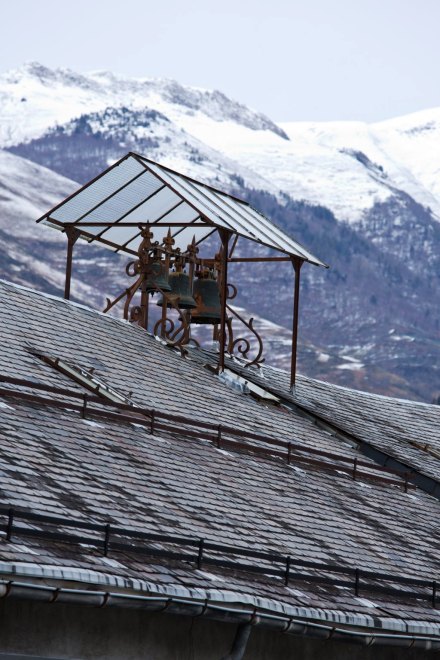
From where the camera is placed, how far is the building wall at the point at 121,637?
12.1 meters

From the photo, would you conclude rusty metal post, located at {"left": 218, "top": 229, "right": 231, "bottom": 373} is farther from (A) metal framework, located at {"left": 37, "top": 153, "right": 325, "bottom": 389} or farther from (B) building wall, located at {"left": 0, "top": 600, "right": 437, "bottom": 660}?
(B) building wall, located at {"left": 0, "top": 600, "right": 437, "bottom": 660}

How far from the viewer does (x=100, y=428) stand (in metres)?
17.5

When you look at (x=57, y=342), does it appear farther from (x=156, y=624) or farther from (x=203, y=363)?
(x=156, y=624)

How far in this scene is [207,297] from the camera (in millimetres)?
27938

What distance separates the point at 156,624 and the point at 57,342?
805 cm

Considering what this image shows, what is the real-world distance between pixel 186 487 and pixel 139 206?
10.8 metres

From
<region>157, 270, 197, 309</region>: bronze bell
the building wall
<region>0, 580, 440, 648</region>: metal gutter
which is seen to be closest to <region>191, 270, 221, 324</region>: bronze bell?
<region>157, 270, 197, 309</region>: bronze bell

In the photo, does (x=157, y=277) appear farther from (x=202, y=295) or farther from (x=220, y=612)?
(x=220, y=612)

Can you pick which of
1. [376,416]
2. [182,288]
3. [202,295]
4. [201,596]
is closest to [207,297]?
[202,295]

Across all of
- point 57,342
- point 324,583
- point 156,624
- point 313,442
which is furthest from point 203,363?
point 156,624

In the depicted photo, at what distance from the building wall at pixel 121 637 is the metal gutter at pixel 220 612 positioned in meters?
0.31

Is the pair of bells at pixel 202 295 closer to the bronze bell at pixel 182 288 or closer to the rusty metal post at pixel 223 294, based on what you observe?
the bronze bell at pixel 182 288

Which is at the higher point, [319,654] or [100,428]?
[100,428]

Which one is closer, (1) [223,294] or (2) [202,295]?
(1) [223,294]
